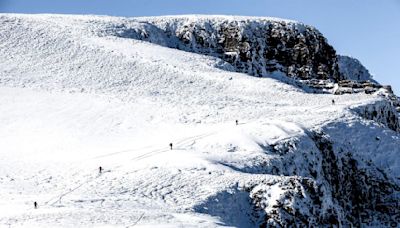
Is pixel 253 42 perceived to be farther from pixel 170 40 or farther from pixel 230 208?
pixel 230 208

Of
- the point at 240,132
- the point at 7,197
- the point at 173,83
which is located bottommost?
the point at 7,197

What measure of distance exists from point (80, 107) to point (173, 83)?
1162 centimetres

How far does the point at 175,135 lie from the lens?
139 ft

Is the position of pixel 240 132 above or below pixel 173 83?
below

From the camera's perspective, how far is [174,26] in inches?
3374

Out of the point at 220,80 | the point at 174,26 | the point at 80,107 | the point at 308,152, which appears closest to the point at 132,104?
the point at 80,107

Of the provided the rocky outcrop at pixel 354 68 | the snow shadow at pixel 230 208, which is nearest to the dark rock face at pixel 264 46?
the rocky outcrop at pixel 354 68

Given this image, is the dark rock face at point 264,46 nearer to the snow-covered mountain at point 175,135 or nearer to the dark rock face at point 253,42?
the dark rock face at point 253,42

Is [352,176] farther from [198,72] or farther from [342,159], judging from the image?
[198,72]

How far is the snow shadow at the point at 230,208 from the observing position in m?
28.6

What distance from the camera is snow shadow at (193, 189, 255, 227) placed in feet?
93.8

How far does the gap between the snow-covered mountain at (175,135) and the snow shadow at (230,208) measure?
72 millimetres

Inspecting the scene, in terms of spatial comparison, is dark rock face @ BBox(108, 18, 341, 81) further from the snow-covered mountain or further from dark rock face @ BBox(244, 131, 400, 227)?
dark rock face @ BBox(244, 131, 400, 227)

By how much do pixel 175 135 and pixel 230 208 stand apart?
44.6 feet
